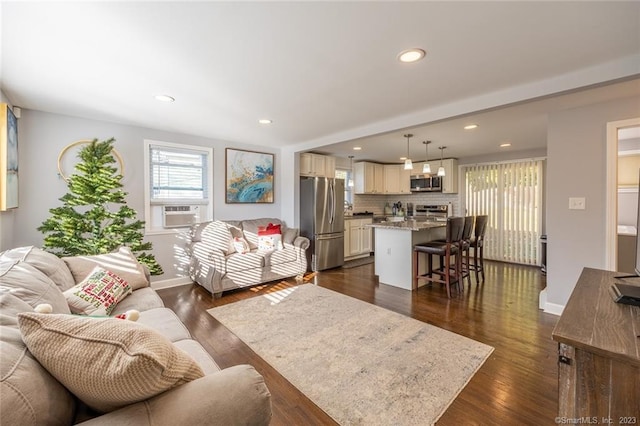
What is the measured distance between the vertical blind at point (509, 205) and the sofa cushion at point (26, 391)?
6.59 meters

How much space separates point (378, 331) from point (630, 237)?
3675 mm

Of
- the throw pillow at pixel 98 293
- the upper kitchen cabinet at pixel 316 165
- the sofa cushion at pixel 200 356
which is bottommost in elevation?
the sofa cushion at pixel 200 356

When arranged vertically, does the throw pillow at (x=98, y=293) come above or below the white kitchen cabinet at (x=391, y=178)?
below

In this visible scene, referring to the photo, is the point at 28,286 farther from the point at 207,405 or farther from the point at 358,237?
the point at 358,237

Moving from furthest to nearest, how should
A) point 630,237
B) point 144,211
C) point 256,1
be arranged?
point 144,211 → point 630,237 → point 256,1

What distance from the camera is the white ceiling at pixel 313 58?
5.04 ft

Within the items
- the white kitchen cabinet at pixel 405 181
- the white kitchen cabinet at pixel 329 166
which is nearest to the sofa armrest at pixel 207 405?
the white kitchen cabinet at pixel 329 166

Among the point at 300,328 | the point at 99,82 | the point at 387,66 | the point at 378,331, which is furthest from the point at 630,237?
the point at 99,82

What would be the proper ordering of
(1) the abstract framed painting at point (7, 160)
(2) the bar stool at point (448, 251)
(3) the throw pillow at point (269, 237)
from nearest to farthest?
(1) the abstract framed painting at point (7, 160)
(2) the bar stool at point (448, 251)
(3) the throw pillow at point (269, 237)

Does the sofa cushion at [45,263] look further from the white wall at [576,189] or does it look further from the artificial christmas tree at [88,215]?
the white wall at [576,189]

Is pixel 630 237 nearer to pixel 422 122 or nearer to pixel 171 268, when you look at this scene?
pixel 422 122

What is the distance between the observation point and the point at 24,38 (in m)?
1.75

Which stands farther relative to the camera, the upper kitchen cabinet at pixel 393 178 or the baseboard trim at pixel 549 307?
the upper kitchen cabinet at pixel 393 178

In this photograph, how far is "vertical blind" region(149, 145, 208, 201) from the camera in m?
4.00
